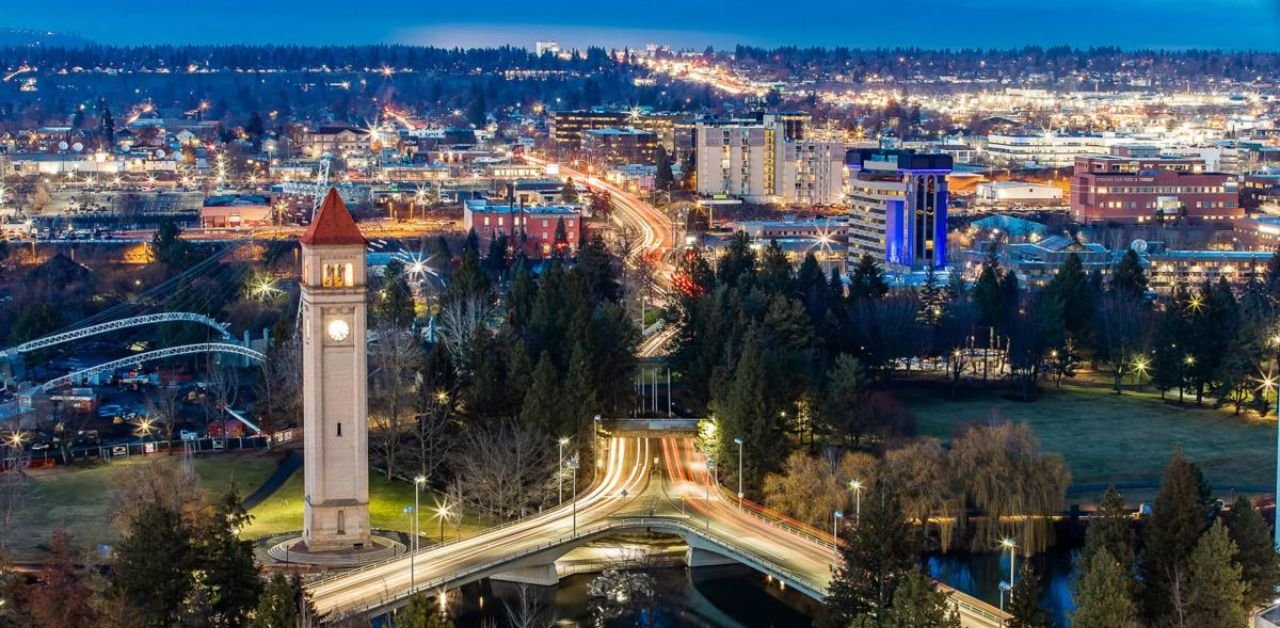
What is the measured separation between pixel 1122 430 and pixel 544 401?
12.1 metres

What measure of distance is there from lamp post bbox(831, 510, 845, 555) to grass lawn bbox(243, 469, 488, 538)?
5.23m

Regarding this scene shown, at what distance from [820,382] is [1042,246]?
2888 centimetres

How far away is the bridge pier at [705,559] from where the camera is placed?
27.2 meters

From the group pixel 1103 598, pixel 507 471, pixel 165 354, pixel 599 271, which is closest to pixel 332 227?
pixel 507 471

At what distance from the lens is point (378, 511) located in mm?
28719

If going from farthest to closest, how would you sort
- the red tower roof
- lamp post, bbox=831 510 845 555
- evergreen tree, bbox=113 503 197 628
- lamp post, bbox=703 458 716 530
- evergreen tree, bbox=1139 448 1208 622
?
lamp post, bbox=703 458 716 530
the red tower roof
lamp post, bbox=831 510 845 555
evergreen tree, bbox=1139 448 1208 622
evergreen tree, bbox=113 503 197 628

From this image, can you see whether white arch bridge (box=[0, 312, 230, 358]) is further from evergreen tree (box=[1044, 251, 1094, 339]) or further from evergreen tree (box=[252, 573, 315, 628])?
evergreen tree (box=[252, 573, 315, 628])

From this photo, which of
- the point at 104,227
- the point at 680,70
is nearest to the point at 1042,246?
the point at 104,227

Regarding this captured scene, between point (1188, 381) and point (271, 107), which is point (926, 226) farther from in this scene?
point (271, 107)

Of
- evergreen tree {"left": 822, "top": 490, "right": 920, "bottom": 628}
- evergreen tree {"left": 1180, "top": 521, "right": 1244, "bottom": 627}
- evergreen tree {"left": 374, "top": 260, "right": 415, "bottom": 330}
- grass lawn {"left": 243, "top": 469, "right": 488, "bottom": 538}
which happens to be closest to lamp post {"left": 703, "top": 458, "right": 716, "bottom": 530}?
grass lawn {"left": 243, "top": 469, "right": 488, "bottom": 538}

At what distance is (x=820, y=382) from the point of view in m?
34.9

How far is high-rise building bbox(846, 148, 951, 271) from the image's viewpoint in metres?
59.6

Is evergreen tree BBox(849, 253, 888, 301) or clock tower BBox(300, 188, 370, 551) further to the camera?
evergreen tree BBox(849, 253, 888, 301)

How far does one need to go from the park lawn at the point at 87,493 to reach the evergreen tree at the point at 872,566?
1058 cm
